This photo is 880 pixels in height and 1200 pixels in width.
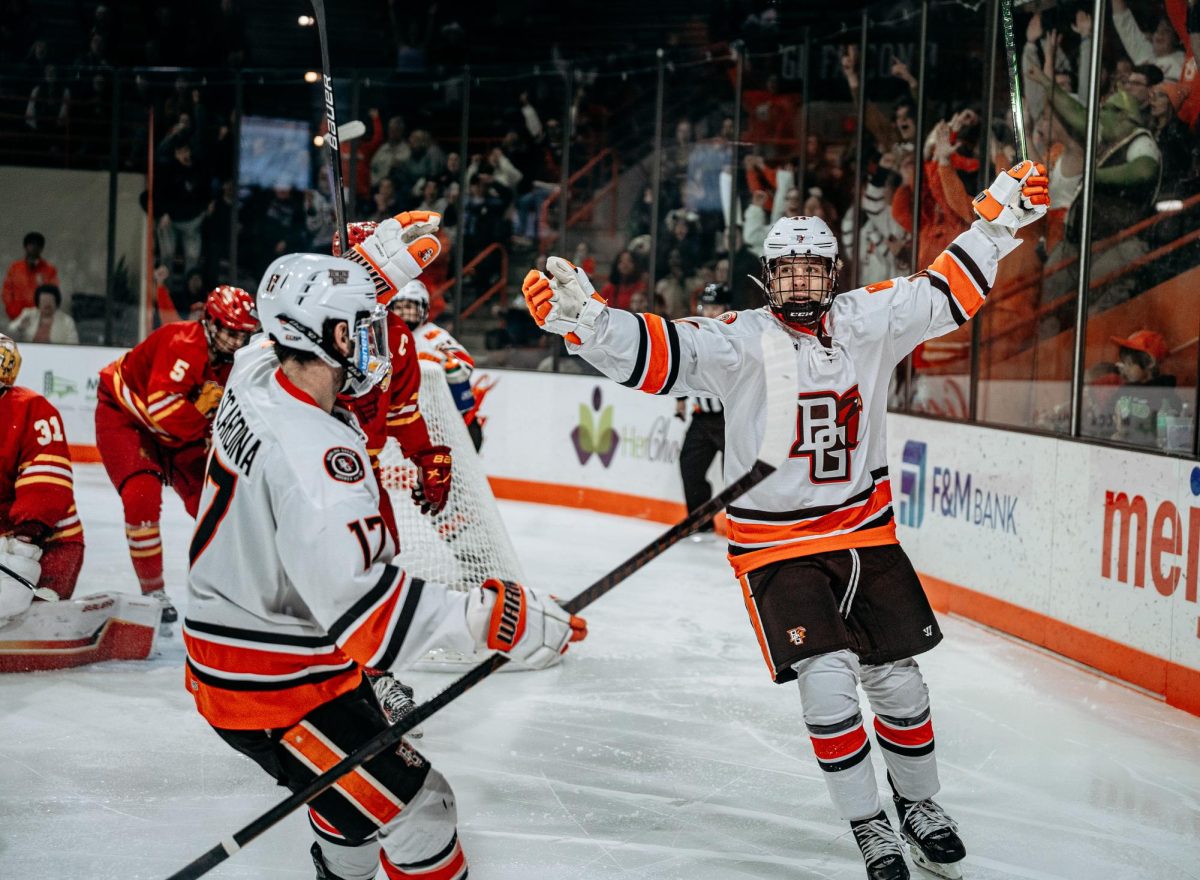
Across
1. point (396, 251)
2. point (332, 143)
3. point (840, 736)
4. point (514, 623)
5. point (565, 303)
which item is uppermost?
point (332, 143)

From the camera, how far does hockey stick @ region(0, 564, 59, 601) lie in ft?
12.4

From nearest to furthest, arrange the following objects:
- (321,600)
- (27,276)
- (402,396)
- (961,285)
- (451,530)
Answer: (321,600) < (961,285) < (402,396) < (451,530) < (27,276)

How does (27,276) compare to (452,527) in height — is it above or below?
above

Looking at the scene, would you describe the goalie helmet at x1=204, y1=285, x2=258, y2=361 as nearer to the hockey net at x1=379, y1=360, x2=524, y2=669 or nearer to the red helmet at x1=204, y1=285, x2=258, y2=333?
the red helmet at x1=204, y1=285, x2=258, y2=333

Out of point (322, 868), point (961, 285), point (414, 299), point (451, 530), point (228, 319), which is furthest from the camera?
point (414, 299)

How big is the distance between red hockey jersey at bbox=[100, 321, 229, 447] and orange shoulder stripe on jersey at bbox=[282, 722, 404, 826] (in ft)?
8.01

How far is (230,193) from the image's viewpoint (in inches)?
380

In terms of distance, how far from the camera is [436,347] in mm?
5238

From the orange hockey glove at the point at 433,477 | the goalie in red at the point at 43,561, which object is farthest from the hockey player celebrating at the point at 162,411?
the orange hockey glove at the point at 433,477

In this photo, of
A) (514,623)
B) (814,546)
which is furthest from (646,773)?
(514,623)

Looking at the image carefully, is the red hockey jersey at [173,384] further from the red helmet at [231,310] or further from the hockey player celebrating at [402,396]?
the hockey player celebrating at [402,396]

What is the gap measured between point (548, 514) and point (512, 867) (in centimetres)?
523

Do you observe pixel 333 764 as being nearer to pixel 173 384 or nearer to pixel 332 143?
pixel 332 143

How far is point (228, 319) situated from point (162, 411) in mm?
456
